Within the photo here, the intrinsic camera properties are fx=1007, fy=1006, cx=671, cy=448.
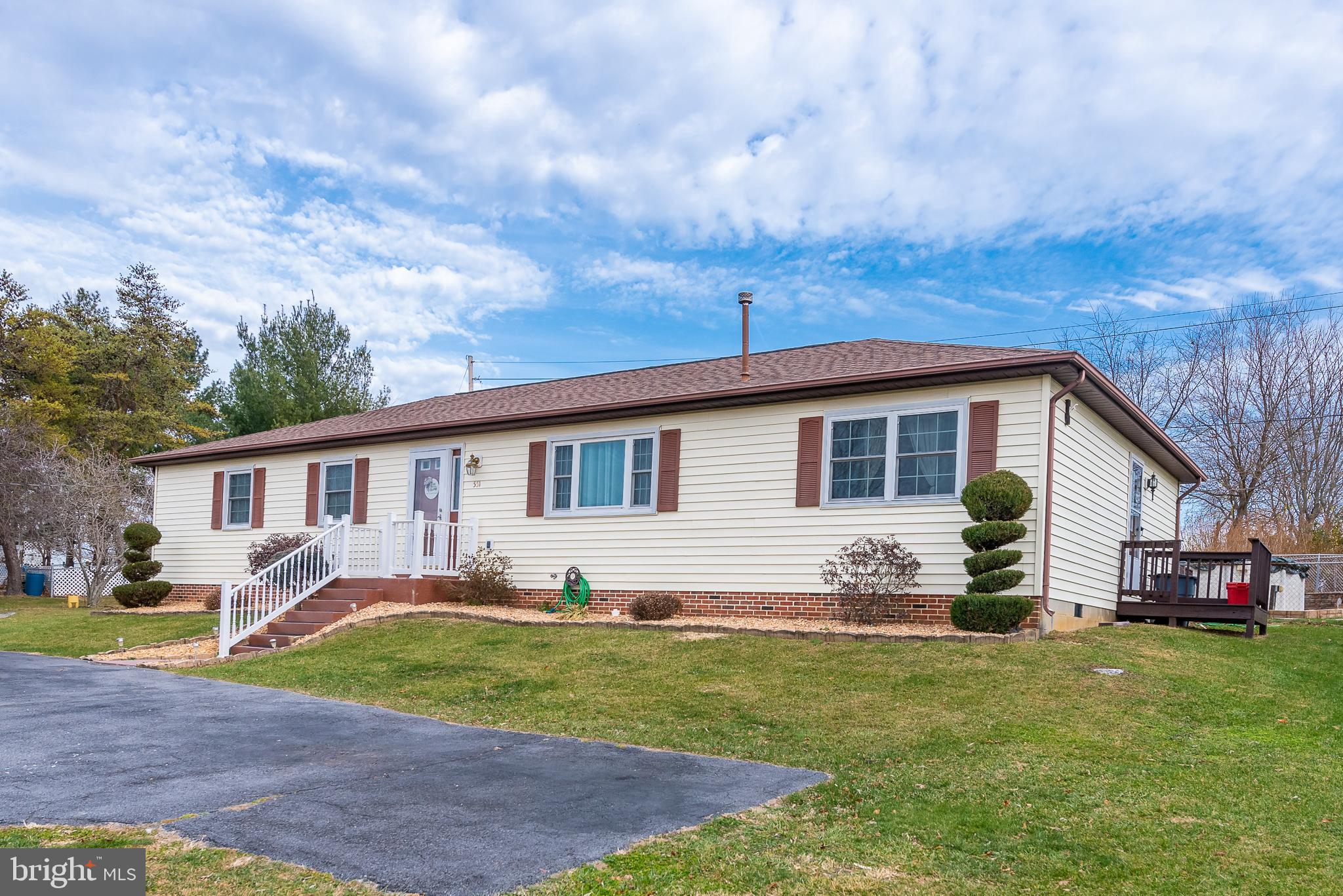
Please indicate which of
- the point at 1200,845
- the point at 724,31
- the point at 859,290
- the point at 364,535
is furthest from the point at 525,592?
the point at 859,290

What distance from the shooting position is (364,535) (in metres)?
15.9

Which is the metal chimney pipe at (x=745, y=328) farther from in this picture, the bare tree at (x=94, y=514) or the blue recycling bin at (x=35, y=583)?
the blue recycling bin at (x=35, y=583)

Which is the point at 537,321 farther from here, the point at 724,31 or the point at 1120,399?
the point at 1120,399

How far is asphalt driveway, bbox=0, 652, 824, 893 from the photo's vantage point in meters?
4.88

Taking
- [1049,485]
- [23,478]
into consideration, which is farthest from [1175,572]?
[23,478]

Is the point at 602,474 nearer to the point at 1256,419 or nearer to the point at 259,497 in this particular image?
the point at 259,497

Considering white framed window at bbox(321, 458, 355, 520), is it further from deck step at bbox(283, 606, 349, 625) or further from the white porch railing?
deck step at bbox(283, 606, 349, 625)

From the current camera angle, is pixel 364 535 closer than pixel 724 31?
No

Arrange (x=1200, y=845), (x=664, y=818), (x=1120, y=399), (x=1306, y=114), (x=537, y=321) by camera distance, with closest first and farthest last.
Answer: (x=1200, y=845) → (x=664, y=818) → (x=1120, y=399) → (x=1306, y=114) → (x=537, y=321)

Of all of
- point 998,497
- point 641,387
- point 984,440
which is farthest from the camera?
point 641,387

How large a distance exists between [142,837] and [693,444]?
9.71 meters

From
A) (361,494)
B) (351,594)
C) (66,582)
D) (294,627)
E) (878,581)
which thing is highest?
(361,494)

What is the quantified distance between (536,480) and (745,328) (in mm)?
3991

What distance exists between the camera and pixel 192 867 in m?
4.59
